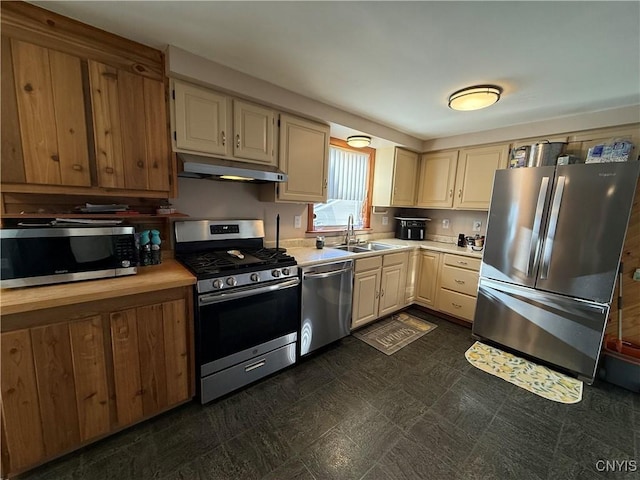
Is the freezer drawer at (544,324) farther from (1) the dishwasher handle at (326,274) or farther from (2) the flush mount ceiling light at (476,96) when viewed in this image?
(2) the flush mount ceiling light at (476,96)

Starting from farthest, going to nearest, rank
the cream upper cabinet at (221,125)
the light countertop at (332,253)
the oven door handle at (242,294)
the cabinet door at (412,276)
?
the cabinet door at (412,276) < the light countertop at (332,253) < the cream upper cabinet at (221,125) < the oven door handle at (242,294)

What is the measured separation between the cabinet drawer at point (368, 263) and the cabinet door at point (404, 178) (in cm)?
101

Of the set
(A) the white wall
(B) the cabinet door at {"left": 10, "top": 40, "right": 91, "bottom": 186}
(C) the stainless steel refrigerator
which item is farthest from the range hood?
(C) the stainless steel refrigerator

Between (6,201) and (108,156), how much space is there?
0.58 metres

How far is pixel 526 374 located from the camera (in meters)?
2.23

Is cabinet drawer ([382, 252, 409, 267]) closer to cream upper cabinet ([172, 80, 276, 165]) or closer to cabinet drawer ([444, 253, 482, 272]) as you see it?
cabinet drawer ([444, 253, 482, 272])

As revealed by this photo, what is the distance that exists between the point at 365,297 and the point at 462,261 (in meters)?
1.24

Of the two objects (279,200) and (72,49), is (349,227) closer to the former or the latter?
(279,200)

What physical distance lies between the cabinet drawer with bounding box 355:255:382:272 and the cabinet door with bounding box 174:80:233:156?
63.1 inches

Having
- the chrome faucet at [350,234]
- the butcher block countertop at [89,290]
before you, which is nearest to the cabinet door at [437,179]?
the chrome faucet at [350,234]

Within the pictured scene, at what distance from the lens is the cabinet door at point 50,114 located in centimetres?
130

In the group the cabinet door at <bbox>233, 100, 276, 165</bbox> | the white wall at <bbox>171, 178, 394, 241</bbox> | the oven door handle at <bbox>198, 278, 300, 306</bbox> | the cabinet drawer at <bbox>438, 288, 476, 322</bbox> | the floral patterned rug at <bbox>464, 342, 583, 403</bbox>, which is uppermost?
the cabinet door at <bbox>233, 100, 276, 165</bbox>

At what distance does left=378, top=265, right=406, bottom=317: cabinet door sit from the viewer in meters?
2.97

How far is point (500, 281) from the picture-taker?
2.53 metres
